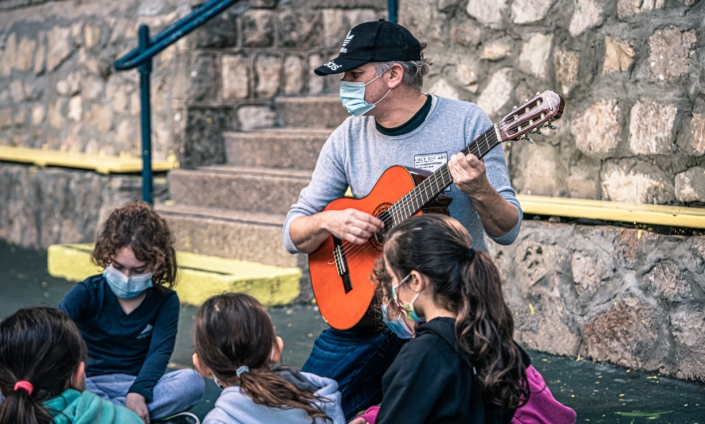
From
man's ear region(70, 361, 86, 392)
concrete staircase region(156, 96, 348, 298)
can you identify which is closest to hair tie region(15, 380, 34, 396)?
man's ear region(70, 361, 86, 392)

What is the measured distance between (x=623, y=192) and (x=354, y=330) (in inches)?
63.8

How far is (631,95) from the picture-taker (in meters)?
3.93

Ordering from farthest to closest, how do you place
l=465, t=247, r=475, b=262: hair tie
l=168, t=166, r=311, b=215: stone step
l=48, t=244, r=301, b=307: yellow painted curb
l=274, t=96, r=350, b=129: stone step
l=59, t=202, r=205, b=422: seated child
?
l=274, t=96, r=350, b=129: stone step
l=168, t=166, r=311, b=215: stone step
l=48, t=244, r=301, b=307: yellow painted curb
l=59, t=202, r=205, b=422: seated child
l=465, t=247, r=475, b=262: hair tie

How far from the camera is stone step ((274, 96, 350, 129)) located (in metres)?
6.24

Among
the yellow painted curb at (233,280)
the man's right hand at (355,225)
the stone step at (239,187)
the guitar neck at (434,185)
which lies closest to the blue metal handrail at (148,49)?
the stone step at (239,187)

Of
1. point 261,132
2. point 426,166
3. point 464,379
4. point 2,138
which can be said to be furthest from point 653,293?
point 2,138

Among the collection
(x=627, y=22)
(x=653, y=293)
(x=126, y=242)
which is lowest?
(x=653, y=293)

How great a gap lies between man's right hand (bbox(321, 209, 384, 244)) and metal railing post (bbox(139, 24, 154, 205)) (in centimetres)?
325

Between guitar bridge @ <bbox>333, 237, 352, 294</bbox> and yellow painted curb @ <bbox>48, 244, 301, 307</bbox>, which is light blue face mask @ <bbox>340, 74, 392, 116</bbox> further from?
yellow painted curb @ <bbox>48, 244, 301, 307</bbox>

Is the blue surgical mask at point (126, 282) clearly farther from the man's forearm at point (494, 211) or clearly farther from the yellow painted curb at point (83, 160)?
the yellow painted curb at point (83, 160)

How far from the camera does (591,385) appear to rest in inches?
149

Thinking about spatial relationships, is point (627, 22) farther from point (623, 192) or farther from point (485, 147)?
point (485, 147)

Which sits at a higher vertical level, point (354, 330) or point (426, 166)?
point (426, 166)

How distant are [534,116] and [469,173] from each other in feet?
0.76
